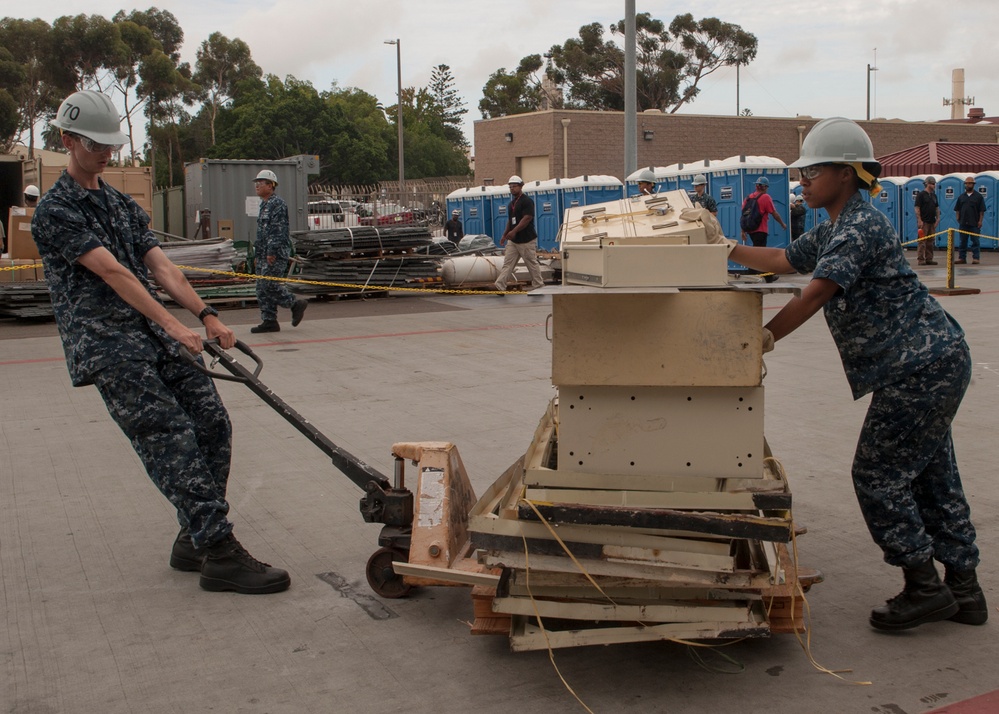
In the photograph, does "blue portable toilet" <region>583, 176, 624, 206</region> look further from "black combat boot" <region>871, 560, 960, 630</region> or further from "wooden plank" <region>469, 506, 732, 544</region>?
"wooden plank" <region>469, 506, 732, 544</region>

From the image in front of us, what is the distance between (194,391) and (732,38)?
69.4m

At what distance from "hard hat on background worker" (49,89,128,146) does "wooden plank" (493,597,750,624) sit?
235 centimetres

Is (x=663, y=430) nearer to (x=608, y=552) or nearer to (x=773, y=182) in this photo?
(x=608, y=552)

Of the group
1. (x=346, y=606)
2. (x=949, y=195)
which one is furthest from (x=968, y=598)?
(x=949, y=195)

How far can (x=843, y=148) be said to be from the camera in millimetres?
3689

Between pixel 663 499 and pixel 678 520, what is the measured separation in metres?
0.12

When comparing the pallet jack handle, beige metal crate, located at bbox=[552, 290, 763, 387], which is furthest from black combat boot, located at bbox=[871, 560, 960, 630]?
the pallet jack handle

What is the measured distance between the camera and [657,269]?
10.8ft

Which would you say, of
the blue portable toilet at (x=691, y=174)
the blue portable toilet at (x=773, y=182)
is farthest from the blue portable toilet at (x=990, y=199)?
the blue portable toilet at (x=691, y=174)

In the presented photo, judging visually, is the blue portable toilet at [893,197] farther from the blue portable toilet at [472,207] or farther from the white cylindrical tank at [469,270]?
the white cylindrical tank at [469,270]

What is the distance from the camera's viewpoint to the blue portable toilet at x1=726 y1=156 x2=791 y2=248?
2094 centimetres

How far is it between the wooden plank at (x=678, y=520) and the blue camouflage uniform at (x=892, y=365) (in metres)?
0.57

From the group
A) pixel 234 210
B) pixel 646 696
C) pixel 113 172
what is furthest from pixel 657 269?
pixel 234 210

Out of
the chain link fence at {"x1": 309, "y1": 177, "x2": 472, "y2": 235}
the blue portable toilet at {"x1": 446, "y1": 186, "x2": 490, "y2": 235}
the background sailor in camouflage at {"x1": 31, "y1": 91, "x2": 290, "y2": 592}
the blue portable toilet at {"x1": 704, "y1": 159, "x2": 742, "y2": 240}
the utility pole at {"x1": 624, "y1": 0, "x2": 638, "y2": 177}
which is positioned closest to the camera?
the background sailor in camouflage at {"x1": 31, "y1": 91, "x2": 290, "y2": 592}
